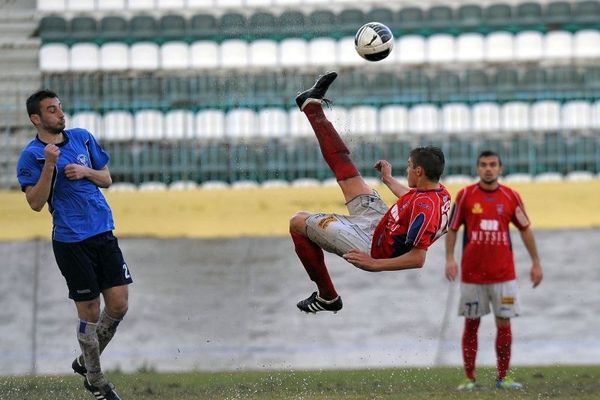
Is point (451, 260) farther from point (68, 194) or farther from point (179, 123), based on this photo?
point (179, 123)

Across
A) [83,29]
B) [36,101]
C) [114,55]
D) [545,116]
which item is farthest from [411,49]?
[36,101]

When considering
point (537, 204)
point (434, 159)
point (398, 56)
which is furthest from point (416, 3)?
point (434, 159)

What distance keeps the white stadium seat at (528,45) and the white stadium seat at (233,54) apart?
4.32 meters

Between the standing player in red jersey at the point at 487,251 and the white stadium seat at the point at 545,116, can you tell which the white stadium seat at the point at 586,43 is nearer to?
the white stadium seat at the point at 545,116

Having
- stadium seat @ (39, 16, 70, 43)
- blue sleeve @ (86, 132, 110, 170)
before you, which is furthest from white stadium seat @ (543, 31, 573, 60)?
blue sleeve @ (86, 132, 110, 170)

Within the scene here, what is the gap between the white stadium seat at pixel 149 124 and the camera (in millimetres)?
18438

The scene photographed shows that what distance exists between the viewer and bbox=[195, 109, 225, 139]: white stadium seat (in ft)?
59.8

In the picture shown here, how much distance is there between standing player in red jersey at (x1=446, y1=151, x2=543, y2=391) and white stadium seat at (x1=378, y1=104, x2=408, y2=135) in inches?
294

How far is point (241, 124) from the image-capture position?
1823 centimetres

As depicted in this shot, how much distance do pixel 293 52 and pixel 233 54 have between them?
0.99 metres

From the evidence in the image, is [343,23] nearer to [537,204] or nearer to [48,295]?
[537,204]

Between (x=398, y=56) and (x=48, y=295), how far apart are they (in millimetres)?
7634

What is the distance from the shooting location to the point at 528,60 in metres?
19.0

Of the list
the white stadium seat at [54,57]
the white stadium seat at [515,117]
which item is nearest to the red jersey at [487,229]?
the white stadium seat at [515,117]
